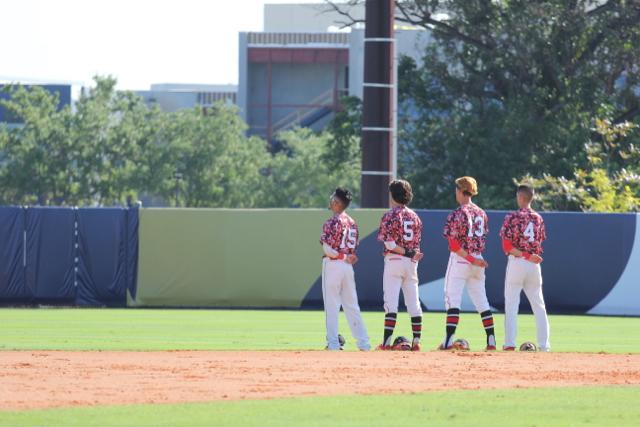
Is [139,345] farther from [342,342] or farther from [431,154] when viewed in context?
[431,154]

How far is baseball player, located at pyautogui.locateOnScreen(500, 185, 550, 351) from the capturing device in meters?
14.1

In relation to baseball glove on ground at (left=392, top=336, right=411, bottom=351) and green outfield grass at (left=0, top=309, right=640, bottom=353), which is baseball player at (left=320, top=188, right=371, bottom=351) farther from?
green outfield grass at (left=0, top=309, right=640, bottom=353)

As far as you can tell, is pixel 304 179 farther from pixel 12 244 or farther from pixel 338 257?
pixel 338 257

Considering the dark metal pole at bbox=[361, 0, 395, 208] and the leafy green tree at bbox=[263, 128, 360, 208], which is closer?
the dark metal pole at bbox=[361, 0, 395, 208]

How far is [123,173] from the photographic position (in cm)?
5628

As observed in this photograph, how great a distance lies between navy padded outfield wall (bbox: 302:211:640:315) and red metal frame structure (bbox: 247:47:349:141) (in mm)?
51531

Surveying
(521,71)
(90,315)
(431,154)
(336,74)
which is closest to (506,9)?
(521,71)

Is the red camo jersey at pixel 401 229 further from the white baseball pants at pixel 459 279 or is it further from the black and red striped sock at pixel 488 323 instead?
the black and red striped sock at pixel 488 323

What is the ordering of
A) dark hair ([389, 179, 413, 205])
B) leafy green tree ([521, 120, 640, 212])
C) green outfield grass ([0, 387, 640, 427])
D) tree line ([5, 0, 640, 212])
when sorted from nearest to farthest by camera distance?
green outfield grass ([0, 387, 640, 427])
dark hair ([389, 179, 413, 205])
leafy green tree ([521, 120, 640, 212])
tree line ([5, 0, 640, 212])

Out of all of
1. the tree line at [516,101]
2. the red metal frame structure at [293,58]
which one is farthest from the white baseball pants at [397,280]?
the red metal frame structure at [293,58]

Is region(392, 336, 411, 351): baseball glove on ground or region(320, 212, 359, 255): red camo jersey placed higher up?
region(320, 212, 359, 255): red camo jersey

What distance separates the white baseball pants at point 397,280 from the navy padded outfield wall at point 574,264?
10555 millimetres

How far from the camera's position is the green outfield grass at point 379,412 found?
29.9ft

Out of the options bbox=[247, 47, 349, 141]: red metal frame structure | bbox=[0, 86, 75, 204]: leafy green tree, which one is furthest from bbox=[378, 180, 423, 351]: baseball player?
bbox=[247, 47, 349, 141]: red metal frame structure
